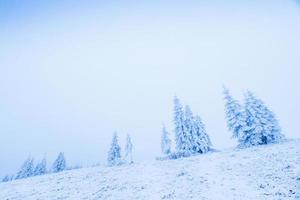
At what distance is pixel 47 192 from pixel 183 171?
16630 millimetres

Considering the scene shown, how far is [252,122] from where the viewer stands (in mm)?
39906

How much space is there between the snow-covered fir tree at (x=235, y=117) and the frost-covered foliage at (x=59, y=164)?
56.8 meters

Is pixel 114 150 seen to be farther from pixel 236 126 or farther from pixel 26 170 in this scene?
pixel 236 126

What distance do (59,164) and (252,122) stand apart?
61.8 m

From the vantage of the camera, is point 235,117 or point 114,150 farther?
point 114,150

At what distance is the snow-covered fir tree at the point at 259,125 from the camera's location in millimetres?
38688

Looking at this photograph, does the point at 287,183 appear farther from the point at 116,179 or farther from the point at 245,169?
the point at 116,179

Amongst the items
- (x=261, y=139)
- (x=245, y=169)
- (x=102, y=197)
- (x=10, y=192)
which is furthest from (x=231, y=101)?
(x=10, y=192)

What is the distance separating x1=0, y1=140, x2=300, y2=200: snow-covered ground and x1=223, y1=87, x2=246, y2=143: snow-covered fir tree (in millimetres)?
13347

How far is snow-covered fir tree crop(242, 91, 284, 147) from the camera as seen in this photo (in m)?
38.7

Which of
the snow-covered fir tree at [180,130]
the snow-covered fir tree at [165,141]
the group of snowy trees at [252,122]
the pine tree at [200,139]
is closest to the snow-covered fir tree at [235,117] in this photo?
the group of snowy trees at [252,122]

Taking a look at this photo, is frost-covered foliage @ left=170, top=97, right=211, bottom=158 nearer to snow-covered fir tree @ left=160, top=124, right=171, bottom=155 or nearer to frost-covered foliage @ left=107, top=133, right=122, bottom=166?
snow-covered fir tree @ left=160, top=124, right=171, bottom=155

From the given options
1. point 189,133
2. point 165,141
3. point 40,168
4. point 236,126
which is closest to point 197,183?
point 236,126

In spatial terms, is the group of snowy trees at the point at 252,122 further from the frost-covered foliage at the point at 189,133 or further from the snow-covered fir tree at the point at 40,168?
the snow-covered fir tree at the point at 40,168
